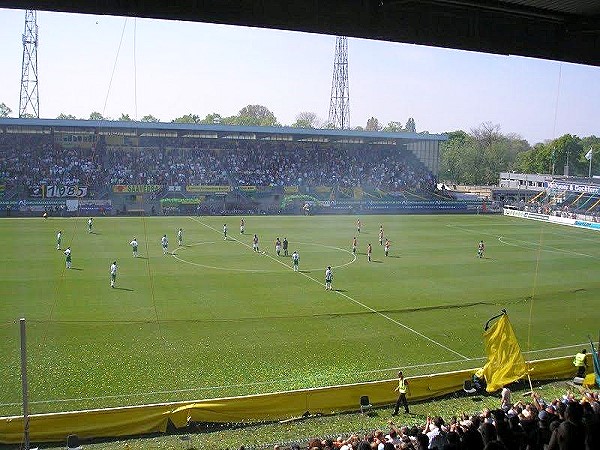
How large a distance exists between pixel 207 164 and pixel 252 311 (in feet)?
138

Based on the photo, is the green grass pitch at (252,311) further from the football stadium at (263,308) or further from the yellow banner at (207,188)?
the yellow banner at (207,188)

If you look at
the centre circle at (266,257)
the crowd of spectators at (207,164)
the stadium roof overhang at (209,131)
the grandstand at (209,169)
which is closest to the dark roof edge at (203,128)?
the stadium roof overhang at (209,131)

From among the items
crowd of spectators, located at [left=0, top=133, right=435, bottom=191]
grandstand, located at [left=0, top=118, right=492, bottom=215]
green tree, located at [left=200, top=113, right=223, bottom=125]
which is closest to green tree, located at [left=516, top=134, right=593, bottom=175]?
grandstand, located at [left=0, top=118, right=492, bottom=215]

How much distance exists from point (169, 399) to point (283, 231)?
30.2 metres

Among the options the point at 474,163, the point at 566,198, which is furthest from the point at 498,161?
the point at 566,198

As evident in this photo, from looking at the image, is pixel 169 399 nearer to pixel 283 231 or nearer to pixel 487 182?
pixel 283 231

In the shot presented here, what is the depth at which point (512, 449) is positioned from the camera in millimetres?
7609

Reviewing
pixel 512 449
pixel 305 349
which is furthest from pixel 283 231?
pixel 512 449

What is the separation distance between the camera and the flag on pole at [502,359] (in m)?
14.5

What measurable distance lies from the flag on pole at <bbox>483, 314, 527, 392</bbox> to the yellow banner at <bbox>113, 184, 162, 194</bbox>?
46.2 m

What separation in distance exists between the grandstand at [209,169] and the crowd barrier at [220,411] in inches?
1627

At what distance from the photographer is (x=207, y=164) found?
62938mm

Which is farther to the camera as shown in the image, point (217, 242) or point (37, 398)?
point (217, 242)

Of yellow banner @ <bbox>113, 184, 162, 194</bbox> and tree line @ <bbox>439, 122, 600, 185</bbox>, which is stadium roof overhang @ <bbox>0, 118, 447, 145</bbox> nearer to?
yellow banner @ <bbox>113, 184, 162, 194</bbox>
